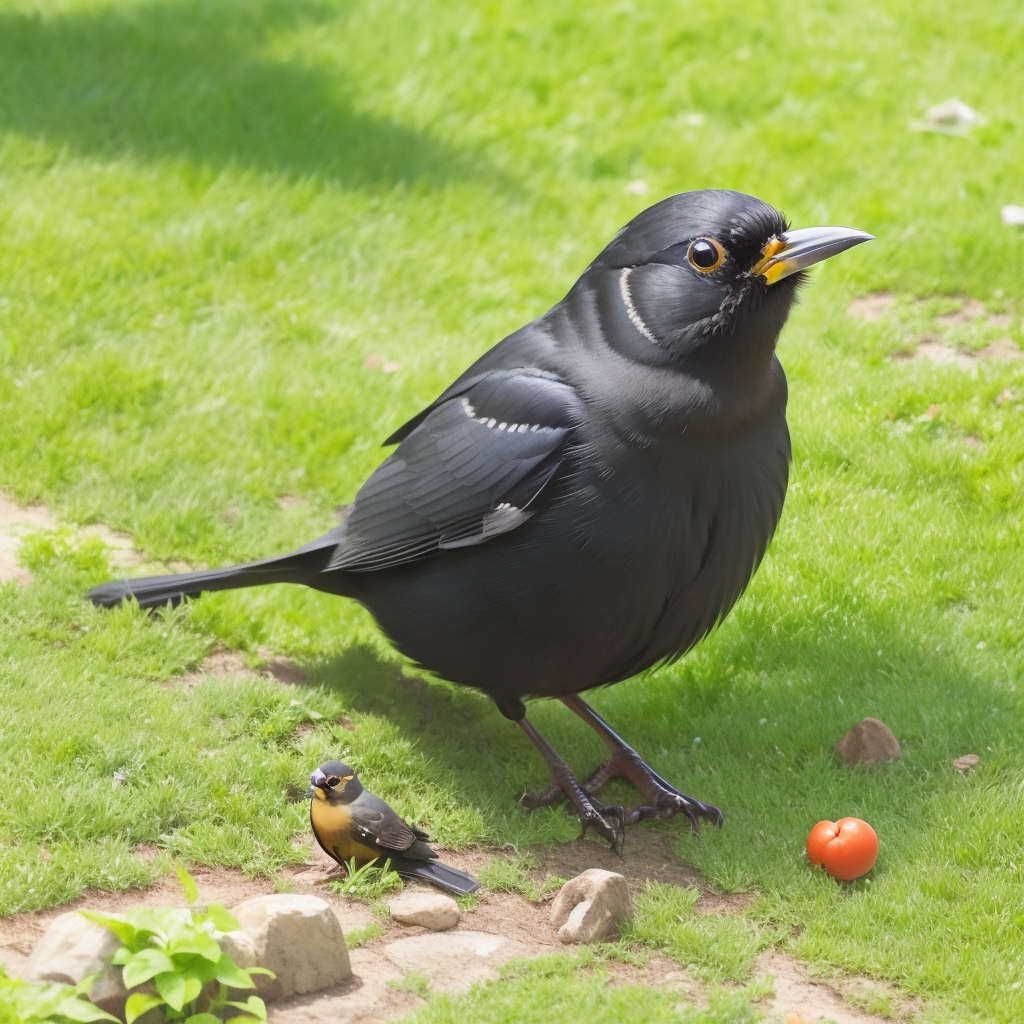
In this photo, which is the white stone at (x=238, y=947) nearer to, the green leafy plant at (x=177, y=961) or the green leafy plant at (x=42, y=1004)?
the green leafy plant at (x=177, y=961)

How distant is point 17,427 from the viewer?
20.0 ft

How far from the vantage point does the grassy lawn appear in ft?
13.6

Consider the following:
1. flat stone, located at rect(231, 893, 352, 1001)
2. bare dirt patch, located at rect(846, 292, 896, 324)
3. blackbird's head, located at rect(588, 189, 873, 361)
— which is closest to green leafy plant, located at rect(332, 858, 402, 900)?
flat stone, located at rect(231, 893, 352, 1001)

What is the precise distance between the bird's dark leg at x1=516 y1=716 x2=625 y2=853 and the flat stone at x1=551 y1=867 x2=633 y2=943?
51cm

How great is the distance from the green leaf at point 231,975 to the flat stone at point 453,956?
0.60m

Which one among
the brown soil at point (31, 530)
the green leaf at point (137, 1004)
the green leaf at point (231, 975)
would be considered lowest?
the brown soil at point (31, 530)

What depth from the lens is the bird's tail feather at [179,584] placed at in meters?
5.11

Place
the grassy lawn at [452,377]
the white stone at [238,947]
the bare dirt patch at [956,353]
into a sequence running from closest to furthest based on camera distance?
the white stone at [238,947] < the grassy lawn at [452,377] < the bare dirt patch at [956,353]

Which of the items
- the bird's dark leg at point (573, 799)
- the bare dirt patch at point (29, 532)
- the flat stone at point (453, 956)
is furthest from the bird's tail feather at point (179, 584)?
the flat stone at point (453, 956)

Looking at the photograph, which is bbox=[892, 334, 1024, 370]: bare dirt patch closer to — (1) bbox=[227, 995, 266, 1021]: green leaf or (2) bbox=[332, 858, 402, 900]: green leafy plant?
(2) bbox=[332, 858, 402, 900]: green leafy plant

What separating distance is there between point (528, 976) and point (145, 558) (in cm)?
284

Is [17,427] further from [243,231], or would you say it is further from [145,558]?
[243,231]

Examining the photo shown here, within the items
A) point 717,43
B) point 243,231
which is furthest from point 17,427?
point 717,43

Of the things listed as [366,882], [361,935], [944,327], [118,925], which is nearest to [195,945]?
[118,925]
